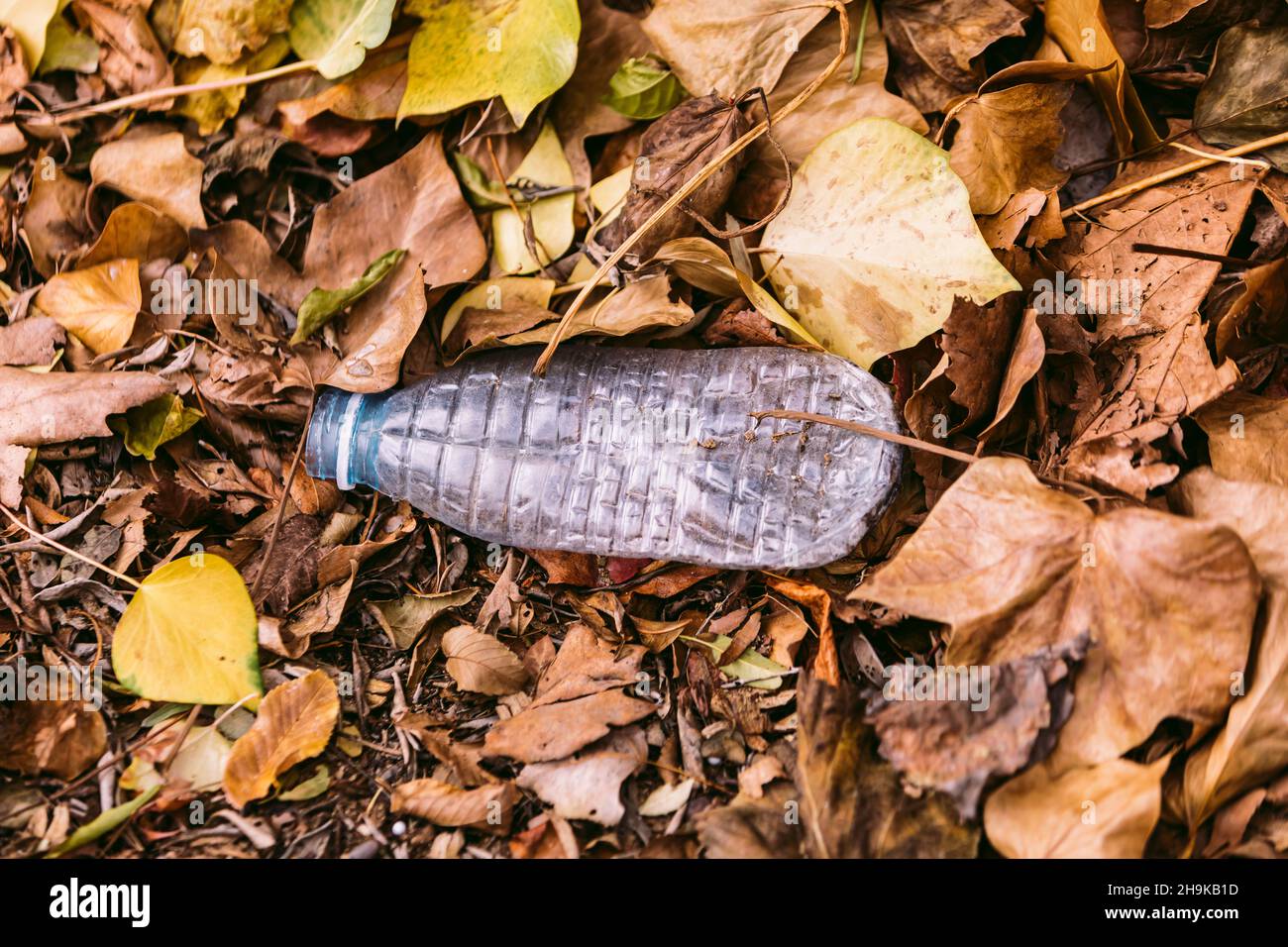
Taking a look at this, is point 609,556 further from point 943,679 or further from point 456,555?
point 943,679

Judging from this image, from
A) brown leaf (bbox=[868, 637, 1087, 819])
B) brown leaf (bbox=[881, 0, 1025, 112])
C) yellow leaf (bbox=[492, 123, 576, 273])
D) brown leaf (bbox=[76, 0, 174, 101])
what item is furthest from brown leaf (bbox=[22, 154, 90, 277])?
brown leaf (bbox=[868, 637, 1087, 819])

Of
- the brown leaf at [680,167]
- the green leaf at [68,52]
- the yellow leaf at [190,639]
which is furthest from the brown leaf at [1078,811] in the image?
the green leaf at [68,52]

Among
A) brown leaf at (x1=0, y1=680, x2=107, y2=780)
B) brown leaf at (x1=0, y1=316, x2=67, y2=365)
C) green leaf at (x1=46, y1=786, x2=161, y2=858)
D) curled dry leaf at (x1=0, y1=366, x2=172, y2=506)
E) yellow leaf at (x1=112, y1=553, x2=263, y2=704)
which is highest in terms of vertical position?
brown leaf at (x1=0, y1=316, x2=67, y2=365)

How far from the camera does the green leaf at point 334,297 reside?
1704mm

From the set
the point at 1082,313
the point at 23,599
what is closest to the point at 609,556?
the point at 1082,313

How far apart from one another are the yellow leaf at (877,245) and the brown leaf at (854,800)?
63 centimetres

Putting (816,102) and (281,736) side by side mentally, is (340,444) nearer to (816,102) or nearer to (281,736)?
(281,736)

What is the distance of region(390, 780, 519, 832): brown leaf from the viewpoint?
4.62 feet

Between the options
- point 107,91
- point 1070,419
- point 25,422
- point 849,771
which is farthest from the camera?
point 107,91

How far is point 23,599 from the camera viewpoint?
1595 millimetres

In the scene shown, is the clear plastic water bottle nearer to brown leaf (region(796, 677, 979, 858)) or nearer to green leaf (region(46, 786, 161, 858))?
brown leaf (region(796, 677, 979, 858))

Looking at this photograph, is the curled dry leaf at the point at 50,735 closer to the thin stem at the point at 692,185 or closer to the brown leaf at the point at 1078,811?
the thin stem at the point at 692,185

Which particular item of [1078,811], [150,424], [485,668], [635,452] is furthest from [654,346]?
[1078,811]
